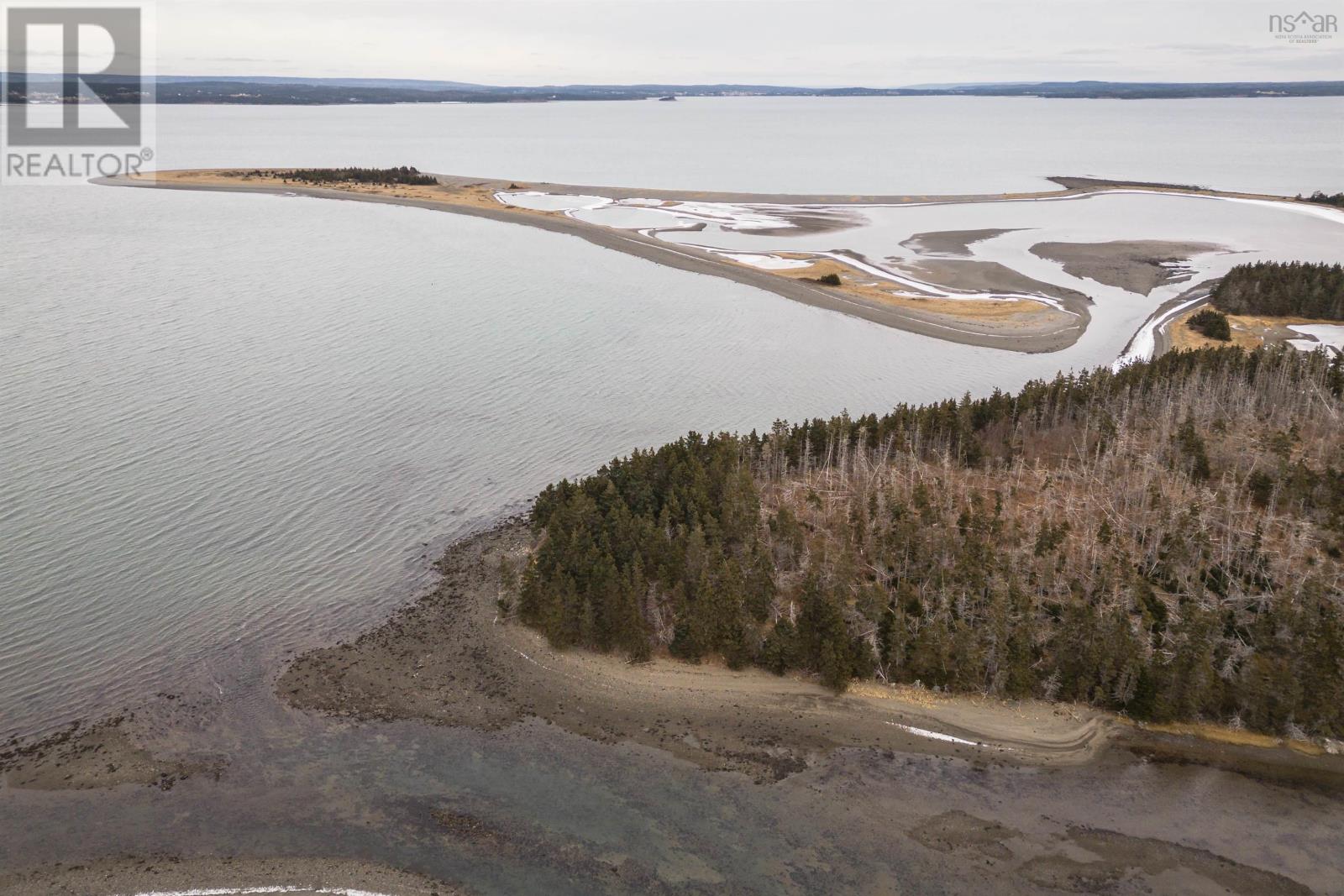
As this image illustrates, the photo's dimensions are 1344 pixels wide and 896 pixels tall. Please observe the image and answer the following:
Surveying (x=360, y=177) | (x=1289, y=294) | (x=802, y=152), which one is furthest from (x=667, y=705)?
(x=802, y=152)

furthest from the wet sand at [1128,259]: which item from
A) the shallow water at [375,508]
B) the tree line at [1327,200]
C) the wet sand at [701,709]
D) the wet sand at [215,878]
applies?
the wet sand at [215,878]

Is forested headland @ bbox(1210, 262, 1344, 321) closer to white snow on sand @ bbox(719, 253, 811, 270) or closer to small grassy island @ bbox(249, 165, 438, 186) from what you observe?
white snow on sand @ bbox(719, 253, 811, 270)

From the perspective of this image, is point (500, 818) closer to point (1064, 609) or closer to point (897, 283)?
point (1064, 609)

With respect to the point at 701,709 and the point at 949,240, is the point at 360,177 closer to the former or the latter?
the point at 949,240

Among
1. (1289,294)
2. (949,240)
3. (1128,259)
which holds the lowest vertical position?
(1289,294)

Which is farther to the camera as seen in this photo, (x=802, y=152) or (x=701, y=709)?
(x=802, y=152)
